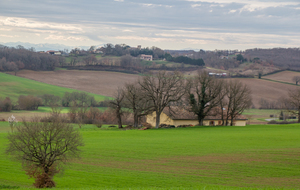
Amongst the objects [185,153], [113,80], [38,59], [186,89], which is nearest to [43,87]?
[113,80]

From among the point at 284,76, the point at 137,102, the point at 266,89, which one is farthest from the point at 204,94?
the point at 284,76

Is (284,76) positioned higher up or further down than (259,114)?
higher up

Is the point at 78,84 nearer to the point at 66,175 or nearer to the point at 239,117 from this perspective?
the point at 239,117

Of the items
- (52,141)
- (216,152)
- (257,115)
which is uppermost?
(52,141)

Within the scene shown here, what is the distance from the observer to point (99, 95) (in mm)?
112312

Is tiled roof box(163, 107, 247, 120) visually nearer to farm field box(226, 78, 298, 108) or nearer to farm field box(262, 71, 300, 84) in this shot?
farm field box(226, 78, 298, 108)

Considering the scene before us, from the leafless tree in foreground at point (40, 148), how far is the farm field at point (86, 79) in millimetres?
96818

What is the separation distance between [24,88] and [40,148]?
100 meters

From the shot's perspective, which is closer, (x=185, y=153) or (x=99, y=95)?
(x=185, y=153)

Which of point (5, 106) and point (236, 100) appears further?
point (5, 106)

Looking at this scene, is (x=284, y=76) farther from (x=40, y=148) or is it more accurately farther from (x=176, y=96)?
(x=40, y=148)

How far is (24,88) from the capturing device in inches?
4358

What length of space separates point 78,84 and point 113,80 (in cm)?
1661

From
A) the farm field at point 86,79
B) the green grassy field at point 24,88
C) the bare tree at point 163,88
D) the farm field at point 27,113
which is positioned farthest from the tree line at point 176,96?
the farm field at point 86,79
